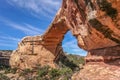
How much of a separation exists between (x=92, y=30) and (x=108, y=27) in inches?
44.7

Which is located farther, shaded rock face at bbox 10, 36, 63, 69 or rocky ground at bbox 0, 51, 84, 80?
shaded rock face at bbox 10, 36, 63, 69

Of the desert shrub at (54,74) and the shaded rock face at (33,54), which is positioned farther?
the shaded rock face at (33,54)

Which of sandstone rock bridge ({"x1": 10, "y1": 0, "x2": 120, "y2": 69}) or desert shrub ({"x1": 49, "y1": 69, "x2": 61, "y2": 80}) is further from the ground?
sandstone rock bridge ({"x1": 10, "y1": 0, "x2": 120, "y2": 69})

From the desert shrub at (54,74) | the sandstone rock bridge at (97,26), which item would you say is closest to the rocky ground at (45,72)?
the desert shrub at (54,74)

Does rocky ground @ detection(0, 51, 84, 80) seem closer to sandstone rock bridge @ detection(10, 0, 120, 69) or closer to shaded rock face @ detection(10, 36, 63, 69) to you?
shaded rock face @ detection(10, 36, 63, 69)

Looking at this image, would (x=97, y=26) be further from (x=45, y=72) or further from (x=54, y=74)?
(x=45, y=72)

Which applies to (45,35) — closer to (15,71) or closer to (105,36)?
(15,71)

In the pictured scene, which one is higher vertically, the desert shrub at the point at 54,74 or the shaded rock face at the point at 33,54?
the shaded rock face at the point at 33,54

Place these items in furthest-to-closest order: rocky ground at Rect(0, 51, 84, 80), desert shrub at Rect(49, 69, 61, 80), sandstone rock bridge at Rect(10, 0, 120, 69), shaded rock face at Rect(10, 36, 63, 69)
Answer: shaded rock face at Rect(10, 36, 63, 69), desert shrub at Rect(49, 69, 61, 80), rocky ground at Rect(0, 51, 84, 80), sandstone rock bridge at Rect(10, 0, 120, 69)

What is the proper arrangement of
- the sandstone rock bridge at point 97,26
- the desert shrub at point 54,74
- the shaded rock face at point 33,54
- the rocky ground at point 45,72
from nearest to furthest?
1. the sandstone rock bridge at point 97,26
2. the rocky ground at point 45,72
3. the desert shrub at point 54,74
4. the shaded rock face at point 33,54

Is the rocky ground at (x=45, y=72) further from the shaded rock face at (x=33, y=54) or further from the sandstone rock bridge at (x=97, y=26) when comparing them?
the sandstone rock bridge at (x=97, y=26)

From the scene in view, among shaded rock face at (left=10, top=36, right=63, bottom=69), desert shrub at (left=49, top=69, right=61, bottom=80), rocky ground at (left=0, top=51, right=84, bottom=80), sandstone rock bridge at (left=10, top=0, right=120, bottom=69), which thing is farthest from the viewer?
shaded rock face at (left=10, top=36, right=63, bottom=69)

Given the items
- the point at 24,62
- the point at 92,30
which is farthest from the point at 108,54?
the point at 24,62

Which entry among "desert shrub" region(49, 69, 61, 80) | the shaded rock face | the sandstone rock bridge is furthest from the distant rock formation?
the shaded rock face
